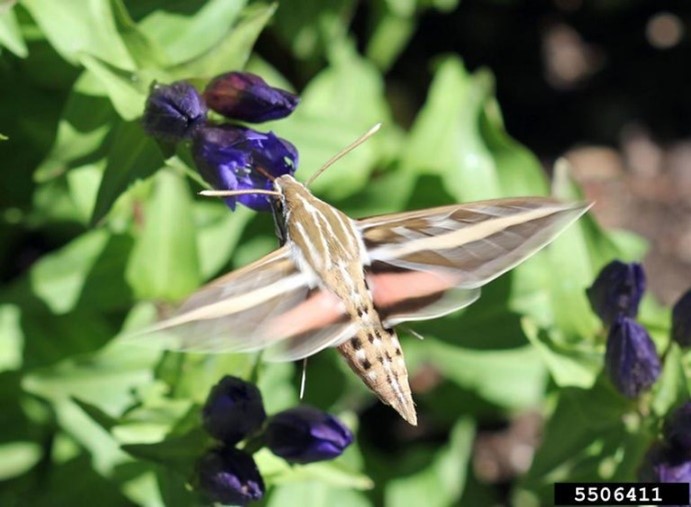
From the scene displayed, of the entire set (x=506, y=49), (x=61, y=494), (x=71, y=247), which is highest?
(x=71, y=247)

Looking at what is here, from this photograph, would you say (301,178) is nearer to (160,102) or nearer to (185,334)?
(160,102)

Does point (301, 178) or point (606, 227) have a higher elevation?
point (301, 178)

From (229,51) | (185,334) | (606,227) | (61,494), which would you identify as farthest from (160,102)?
(606,227)

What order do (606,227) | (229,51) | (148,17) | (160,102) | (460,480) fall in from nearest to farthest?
(160,102)
(229,51)
(148,17)
(460,480)
(606,227)

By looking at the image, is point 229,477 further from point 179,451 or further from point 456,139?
point 456,139

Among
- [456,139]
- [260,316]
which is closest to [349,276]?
[260,316]

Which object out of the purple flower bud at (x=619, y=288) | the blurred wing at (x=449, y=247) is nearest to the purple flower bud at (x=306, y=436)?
the blurred wing at (x=449, y=247)

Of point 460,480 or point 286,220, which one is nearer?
point 286,220

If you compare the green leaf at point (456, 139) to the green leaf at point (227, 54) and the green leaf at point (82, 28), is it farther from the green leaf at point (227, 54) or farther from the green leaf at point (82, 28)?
the green leaf at point (82, 28)
